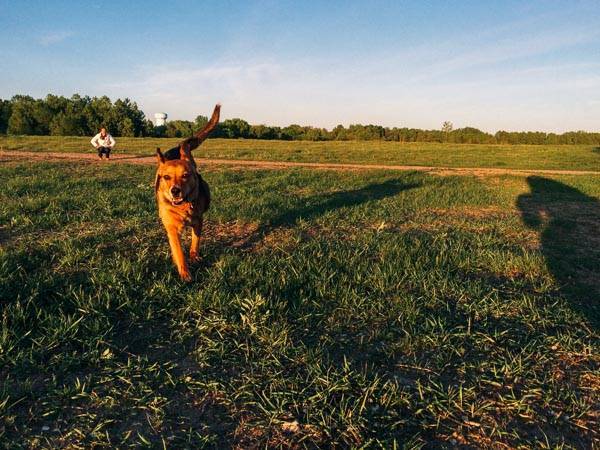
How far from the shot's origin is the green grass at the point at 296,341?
217 cm

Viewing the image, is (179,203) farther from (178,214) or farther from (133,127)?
(133,127)

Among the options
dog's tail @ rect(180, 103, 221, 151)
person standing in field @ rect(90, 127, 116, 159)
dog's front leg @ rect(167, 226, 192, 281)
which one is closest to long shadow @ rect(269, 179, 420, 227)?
dog's tail @ rect(180, 103, 221, 151)

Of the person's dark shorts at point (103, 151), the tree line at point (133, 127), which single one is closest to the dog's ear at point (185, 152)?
the person's dark shorts at point (103, 151)

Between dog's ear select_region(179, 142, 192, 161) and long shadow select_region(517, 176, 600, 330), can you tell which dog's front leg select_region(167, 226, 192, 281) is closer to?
dog's ear select_region(179, 142, 192, 161)

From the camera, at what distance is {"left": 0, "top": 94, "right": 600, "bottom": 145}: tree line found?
219 feet

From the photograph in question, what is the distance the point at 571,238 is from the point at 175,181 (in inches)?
256

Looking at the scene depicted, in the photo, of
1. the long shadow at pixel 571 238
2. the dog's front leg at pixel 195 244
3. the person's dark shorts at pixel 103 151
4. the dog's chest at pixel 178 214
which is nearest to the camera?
the long shadow at pixel 571 238

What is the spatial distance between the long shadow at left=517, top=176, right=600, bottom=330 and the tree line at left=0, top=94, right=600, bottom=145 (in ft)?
225

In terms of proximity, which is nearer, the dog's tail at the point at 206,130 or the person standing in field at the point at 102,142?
the dog's tail at the point at 206,130

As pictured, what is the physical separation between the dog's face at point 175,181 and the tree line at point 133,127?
6963 cm

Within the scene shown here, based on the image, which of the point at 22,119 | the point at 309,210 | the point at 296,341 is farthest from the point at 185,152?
the point at 22,119

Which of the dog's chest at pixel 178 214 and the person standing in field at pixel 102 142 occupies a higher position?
A: the person standing in field at pixel 102 142

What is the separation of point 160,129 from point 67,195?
7091 centimetres

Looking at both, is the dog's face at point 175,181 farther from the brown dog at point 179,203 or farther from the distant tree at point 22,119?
the distant tree at point 22,119
